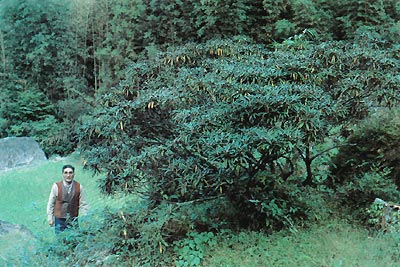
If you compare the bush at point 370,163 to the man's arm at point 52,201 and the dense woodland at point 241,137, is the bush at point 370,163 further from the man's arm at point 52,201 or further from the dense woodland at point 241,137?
the man's arm at point 52,201

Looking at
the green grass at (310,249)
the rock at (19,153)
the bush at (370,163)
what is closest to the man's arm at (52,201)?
the green grass at (310,249)

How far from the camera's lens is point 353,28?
9273mm

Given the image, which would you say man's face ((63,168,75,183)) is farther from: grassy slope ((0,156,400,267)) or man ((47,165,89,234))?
grassy slope ((0,156,400,267))

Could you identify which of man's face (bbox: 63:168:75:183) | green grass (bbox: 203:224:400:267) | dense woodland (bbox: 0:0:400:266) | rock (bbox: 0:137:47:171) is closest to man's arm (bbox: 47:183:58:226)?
man's face (bbox: 63:168:75:183)

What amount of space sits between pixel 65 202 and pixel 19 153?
7582 millimetres

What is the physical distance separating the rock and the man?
24.1 feet

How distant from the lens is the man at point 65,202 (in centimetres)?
438

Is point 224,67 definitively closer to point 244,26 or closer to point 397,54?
point 397,54

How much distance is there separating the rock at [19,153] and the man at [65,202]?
24.1 ft

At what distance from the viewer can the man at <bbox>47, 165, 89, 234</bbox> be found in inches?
172

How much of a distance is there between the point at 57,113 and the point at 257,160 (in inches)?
427

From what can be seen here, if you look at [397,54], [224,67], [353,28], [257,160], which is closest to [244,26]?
[353,28]

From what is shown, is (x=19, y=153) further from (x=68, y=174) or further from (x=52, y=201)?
(x=68, y=174)

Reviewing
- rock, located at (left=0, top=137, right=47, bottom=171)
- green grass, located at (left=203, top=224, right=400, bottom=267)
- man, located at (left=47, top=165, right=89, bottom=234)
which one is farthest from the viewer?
rock, located at (left=0, top=137, right=47, bottom=171)
